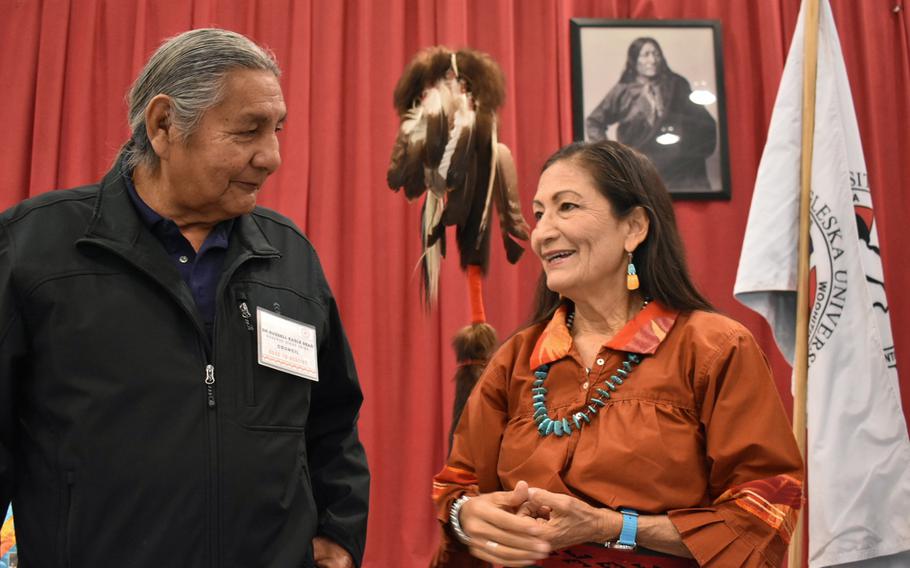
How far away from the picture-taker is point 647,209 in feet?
6.04

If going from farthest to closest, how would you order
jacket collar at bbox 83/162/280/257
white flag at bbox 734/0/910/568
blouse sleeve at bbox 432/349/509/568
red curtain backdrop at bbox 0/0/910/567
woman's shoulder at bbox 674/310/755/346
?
red curtain backdrop at bbox 0/0/910/567 → white flag at bbox 734/0/910/568 → blouse sleeve at bbox 432/349/509/568 → woman's shoulder at bbox 674/310/755/346 → jacket collar at bbox 83/162/280/257

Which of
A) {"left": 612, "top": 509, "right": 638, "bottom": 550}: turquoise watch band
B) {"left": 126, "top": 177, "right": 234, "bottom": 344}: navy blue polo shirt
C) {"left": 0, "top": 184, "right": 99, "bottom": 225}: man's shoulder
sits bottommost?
{"left": 612, "top": 509, "right": 638, "bottom": 550}: turquoise watch band

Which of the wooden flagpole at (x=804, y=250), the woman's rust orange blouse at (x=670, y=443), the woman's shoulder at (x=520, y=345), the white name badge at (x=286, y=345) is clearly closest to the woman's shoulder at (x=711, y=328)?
the woman's rust orange blouse at (x=670, y=443)

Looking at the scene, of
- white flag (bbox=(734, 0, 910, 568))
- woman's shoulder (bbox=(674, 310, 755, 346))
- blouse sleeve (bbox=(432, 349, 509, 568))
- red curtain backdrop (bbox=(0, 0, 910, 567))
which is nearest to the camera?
woman's shoulder (bbox=(674, 310, 755, 346))

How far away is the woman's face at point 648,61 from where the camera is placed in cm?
367

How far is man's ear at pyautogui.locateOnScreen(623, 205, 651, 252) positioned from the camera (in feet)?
6.00

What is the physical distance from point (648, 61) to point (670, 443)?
246cm

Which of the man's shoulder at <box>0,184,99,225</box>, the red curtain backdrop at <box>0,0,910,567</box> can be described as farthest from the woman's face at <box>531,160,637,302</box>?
the red curtain backdrop at <box>0,0,910,567</box>

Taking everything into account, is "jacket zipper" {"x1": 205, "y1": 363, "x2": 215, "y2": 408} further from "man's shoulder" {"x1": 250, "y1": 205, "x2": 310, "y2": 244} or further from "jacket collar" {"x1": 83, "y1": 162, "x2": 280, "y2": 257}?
"man's shoulder" {"x1": 250, "y1": 205, "x2": 310, "y2": 244}

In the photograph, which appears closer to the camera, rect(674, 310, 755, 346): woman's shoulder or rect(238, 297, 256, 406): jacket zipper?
rect(238, 297, 256, 406): jacket zipper

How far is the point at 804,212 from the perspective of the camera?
286 centimetres

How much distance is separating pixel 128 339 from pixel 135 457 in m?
0.18

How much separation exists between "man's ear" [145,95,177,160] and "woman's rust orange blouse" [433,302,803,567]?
799mm

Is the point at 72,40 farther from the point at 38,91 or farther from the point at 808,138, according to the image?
the point at 808,138
